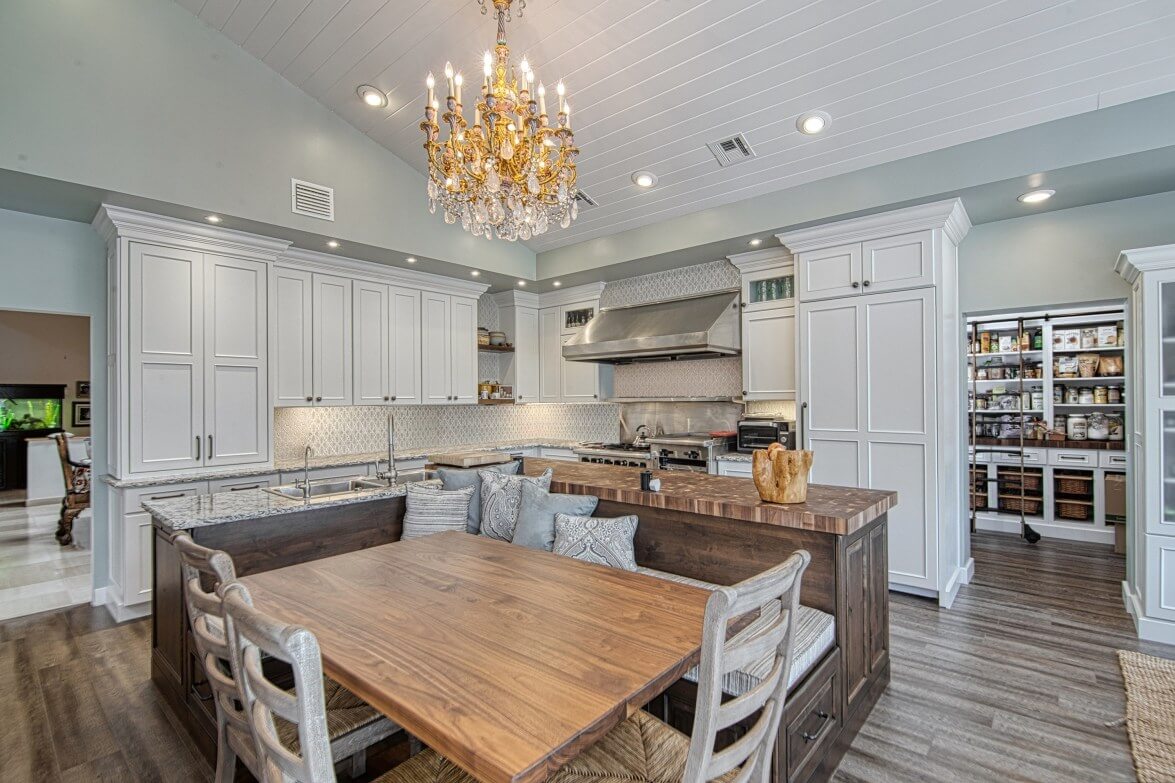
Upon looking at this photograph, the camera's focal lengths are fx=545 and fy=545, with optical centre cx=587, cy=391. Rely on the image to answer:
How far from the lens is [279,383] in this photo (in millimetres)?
4539

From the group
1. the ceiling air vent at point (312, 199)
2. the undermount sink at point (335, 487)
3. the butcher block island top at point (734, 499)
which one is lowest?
the undermount sink at point (335, 487)

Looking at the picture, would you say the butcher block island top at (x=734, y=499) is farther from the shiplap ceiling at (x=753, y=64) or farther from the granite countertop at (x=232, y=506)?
the shiplap ceiling at (x=753, y=64)

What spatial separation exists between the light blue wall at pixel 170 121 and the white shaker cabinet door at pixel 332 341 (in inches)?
25.7

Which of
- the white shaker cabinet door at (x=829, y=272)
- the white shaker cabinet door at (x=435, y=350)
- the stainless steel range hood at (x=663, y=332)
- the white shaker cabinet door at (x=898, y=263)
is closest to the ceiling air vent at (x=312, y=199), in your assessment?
the white shaker cabinet door at (x=435, y=350)

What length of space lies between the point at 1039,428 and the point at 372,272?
7.00m

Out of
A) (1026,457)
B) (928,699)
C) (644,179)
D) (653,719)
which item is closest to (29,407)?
(644,179)

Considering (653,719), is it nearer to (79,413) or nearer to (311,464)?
(311,464)

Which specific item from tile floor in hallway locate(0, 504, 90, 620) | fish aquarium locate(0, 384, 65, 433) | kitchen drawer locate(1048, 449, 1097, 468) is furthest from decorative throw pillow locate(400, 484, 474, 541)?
fish aquarium locate(0, 384, 65, 433)

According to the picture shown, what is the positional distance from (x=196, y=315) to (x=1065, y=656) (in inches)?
232

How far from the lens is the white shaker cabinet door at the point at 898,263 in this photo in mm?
3740

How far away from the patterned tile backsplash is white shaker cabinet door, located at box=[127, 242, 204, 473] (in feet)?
3.02

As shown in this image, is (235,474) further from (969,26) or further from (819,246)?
(969,26)

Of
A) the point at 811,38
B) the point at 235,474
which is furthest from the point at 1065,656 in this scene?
the point at 235,474

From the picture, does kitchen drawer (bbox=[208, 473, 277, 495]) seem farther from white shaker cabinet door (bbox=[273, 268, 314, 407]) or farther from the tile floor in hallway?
the tile floor in hallway
